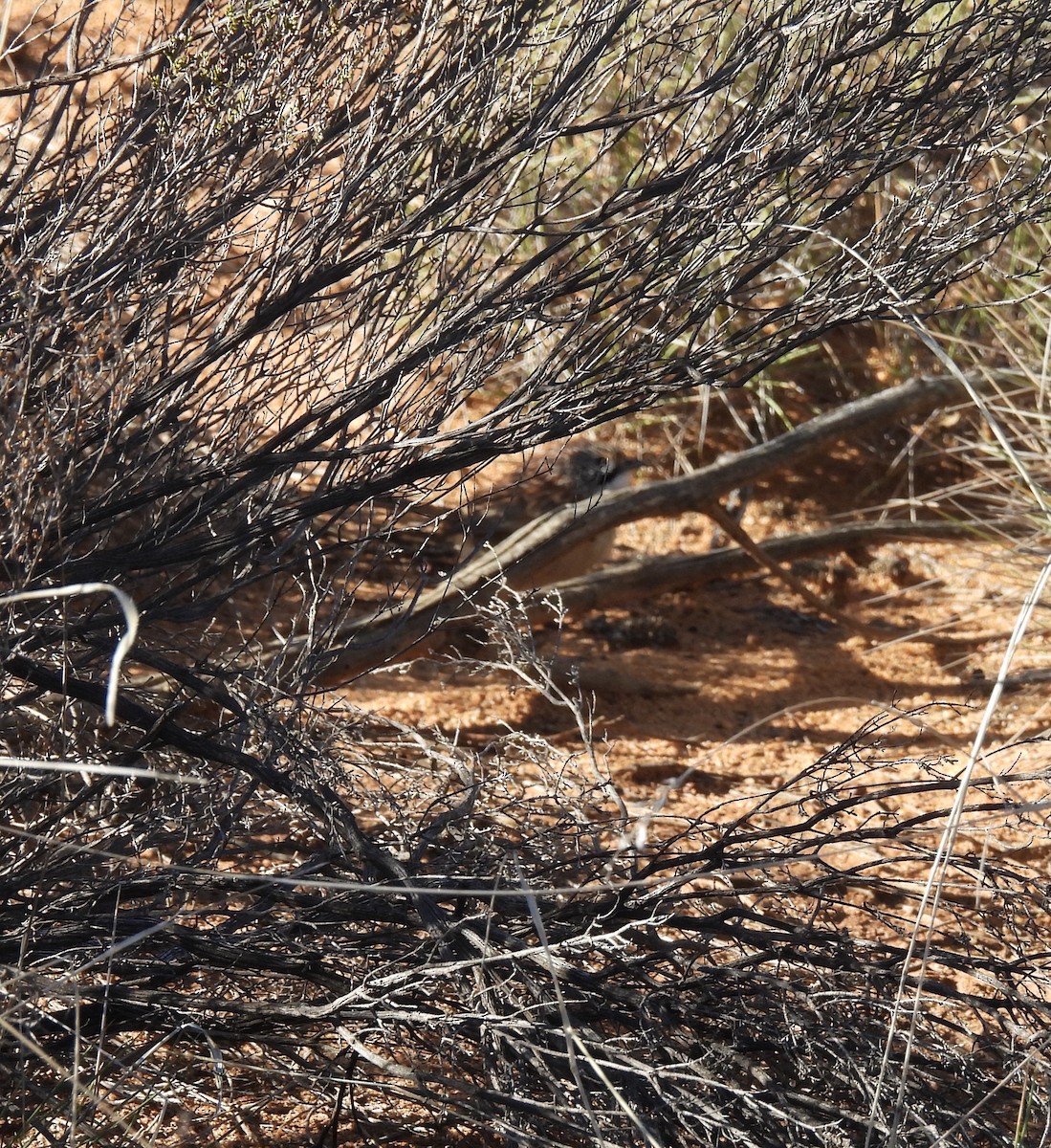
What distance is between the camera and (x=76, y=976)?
6.44ft

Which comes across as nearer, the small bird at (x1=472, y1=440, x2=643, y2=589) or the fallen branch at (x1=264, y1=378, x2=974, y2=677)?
the fallen branch at (x1=264, y1=378, x2=974, y2=677)

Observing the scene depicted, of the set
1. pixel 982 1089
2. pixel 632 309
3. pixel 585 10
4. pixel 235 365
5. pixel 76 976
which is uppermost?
pixel 585 10

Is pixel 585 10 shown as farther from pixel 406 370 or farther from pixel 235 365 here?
pixel 235 365

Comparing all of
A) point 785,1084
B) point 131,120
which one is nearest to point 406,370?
point 131,120

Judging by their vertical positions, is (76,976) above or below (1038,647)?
above

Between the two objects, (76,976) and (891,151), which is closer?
(76,976)

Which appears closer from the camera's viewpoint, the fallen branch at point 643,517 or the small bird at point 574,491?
the fallen branch at point 643,517

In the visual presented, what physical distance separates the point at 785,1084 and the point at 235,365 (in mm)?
1802

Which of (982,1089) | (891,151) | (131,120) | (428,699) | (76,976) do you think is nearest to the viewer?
(76,976)

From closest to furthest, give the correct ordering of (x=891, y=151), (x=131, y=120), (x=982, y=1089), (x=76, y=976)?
(x=76, y=976), (x=982, y=1089), (x=131, y=120), (x=891, y=151)

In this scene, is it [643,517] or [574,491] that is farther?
[574,491]

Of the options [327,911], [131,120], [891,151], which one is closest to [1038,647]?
[891,151]

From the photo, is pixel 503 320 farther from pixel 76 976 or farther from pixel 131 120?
pixel 76 976

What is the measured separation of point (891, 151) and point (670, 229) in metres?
0.55
